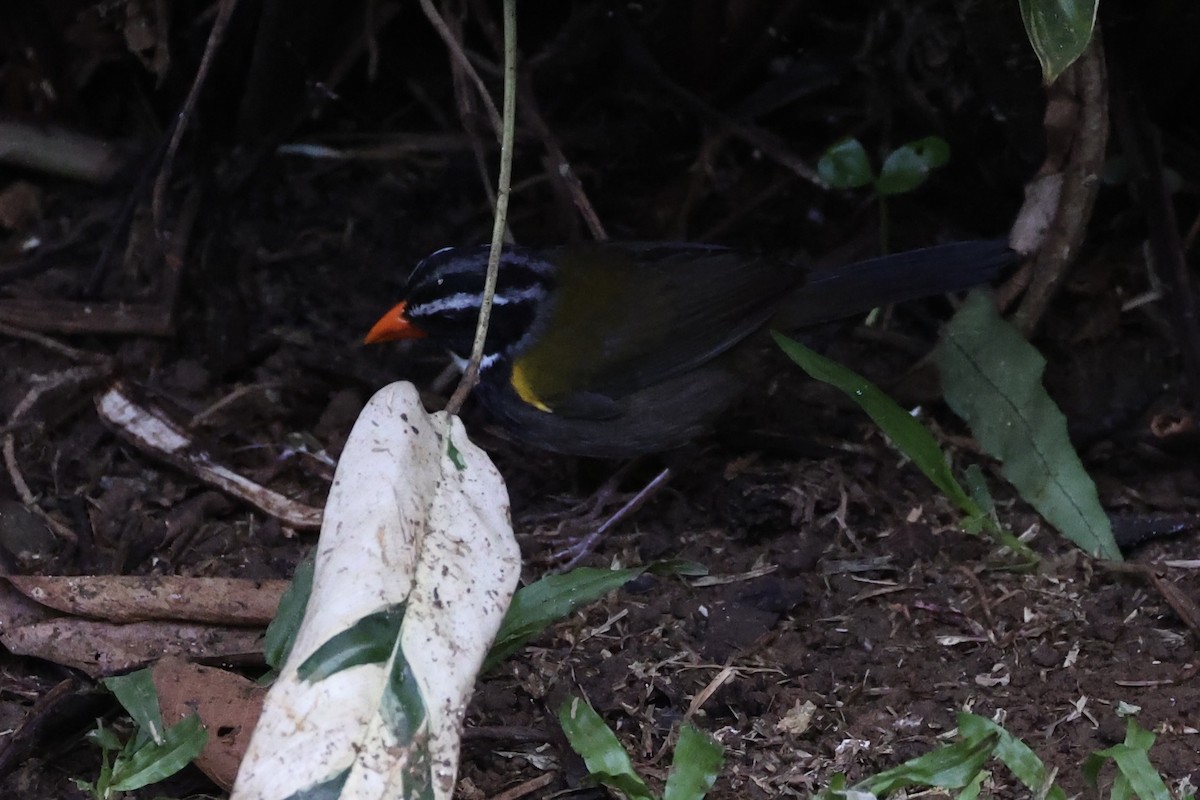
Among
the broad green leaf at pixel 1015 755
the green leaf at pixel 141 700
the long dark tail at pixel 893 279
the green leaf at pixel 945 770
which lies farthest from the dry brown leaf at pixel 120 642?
the long dark tail at pixel 893 279

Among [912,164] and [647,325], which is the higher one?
[912,164]

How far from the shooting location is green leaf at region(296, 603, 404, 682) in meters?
2.04

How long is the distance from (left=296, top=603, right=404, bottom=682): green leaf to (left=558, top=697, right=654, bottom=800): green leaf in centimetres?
75

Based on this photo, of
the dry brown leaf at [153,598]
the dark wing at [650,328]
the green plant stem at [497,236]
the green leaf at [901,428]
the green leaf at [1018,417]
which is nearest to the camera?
the green plant stem at [497,236]

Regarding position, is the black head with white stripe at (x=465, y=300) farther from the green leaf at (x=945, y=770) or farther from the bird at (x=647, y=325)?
the green leaf at (x=945, y=770)

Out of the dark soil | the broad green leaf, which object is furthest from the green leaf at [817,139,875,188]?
the broad green leaf

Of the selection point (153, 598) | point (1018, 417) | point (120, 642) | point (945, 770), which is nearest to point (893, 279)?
point (1018, 417)

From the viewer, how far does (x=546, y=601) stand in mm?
2914

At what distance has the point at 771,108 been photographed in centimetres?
511

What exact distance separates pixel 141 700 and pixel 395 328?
1845 millimetres

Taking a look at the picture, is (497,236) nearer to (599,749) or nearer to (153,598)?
(599,749)

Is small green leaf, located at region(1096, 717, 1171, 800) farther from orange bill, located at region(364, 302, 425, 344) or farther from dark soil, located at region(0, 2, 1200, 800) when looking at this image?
orange bill, located at region(364, 302, 425, 344)

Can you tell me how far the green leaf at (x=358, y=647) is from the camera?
2.04 meters

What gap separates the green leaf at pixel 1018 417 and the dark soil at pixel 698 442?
147 mm
